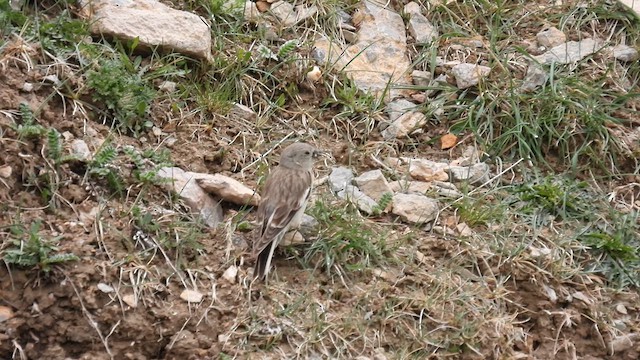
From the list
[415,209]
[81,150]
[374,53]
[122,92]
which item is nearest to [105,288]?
[81,150]

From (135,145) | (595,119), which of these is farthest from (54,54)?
(595,119)

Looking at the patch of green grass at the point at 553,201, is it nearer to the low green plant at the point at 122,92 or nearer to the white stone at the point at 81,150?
the low green plant at the point at 122,92

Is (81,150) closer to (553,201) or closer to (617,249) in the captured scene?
(553,201)

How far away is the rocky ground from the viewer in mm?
6152

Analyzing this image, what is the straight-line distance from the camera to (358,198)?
718 cm

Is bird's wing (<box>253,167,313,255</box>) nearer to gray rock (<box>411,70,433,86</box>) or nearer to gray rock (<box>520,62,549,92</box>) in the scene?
gray rock (<box>411,70,433,86</box>)

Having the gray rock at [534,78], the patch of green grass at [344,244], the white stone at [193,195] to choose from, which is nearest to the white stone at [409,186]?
the patch of green grass at [344,244]

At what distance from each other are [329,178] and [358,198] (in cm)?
36

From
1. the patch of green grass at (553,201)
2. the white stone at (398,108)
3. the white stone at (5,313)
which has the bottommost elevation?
the patch of green grass at (553,201)

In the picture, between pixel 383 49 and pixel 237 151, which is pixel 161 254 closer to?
pixel 237 151

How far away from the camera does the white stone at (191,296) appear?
620 centimetres

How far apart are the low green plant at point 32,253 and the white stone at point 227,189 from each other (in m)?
1.13

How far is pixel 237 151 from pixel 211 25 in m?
1.15

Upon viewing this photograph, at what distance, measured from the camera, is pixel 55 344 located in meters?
5.91
